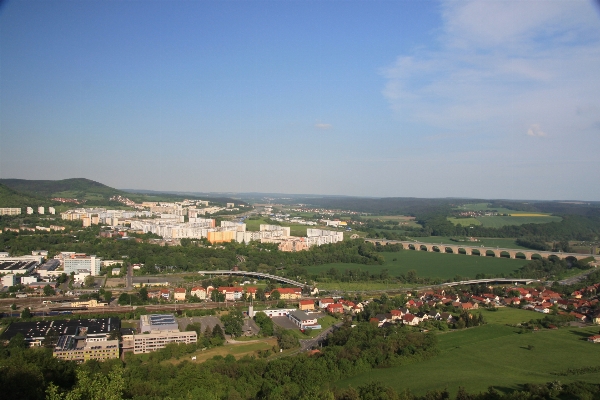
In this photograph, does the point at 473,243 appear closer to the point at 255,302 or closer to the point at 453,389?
the point at 255,302

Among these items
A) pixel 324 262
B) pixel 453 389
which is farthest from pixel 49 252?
A: pixel 453 389

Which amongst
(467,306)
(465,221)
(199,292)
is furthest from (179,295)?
(465,221)

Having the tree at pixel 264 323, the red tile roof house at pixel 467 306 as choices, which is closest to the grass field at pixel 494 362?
the red tile roof house at pixel 467 306

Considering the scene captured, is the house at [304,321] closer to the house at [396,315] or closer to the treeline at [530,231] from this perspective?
the house at [396,315]

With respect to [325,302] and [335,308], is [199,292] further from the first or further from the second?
[335,308]

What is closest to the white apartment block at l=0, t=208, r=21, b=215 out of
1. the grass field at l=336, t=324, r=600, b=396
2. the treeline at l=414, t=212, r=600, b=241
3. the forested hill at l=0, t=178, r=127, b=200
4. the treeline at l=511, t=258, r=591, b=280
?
the forested hill at l=0, t=178, r=127, b=200

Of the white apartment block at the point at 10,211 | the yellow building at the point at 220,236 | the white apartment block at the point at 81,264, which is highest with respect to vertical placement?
the white apartment block at the point at 10,211

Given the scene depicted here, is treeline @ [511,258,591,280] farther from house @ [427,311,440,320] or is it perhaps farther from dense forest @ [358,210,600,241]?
dense forest @ [358,210,600,241]
